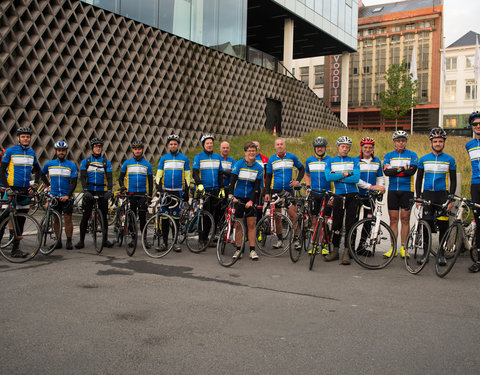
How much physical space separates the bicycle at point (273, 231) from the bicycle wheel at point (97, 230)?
2894 mm

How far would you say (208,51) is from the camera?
23859 mm

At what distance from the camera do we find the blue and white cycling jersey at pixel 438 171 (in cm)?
814

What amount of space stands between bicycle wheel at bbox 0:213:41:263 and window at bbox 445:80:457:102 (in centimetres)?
6700

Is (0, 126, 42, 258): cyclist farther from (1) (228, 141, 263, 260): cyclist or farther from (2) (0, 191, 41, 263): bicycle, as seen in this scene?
(1) (228, 141, 263, 260): cyclist

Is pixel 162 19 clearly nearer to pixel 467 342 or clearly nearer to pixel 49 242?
pixel 49 242

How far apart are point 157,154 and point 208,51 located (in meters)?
6.55

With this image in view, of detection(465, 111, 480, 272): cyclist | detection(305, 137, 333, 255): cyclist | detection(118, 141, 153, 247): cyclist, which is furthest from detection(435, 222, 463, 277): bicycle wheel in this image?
detection(118, 141, 153, 247): cyclist

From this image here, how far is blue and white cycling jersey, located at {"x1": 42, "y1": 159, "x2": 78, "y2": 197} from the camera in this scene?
9234mm

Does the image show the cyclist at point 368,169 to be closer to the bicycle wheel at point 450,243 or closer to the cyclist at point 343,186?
the cyclist at point 343,186

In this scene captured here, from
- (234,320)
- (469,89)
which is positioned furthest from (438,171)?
(469,89)

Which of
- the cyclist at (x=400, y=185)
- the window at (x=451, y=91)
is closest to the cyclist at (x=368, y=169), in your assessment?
the cyclist at (x=400, y=185)

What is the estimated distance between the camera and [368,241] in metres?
7.79

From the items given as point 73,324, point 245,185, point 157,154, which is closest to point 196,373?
point 73,324

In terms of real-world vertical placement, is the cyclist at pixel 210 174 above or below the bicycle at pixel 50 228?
above
